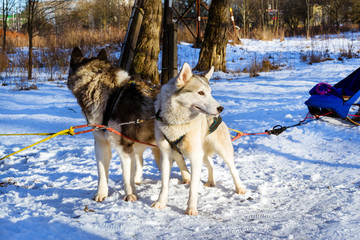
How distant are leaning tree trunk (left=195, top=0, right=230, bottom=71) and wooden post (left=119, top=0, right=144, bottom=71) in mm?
4424

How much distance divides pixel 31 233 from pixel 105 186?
44.3 inches

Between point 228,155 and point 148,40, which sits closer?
point 228,155

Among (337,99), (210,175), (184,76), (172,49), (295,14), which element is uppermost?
(295,14)

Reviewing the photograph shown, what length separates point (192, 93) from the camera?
2.95 metres

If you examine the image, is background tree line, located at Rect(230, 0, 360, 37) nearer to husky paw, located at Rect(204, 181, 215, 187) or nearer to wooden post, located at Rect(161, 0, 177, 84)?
wooden post, located at Rect(161, 0, 177, 84)

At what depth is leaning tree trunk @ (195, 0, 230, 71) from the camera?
1116 centimetres

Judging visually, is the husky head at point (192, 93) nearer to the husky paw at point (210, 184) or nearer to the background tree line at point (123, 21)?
the husky paw at point (210, 184)

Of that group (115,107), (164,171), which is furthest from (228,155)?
(115,107)

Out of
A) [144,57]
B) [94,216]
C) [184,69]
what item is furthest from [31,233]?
[144,57]

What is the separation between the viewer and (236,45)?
56.0 ft

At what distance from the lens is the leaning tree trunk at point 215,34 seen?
1116cm

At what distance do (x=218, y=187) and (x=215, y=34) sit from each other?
27.1 ft

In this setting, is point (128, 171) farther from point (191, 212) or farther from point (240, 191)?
point (240, 191)

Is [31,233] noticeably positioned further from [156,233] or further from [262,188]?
[262,188]
